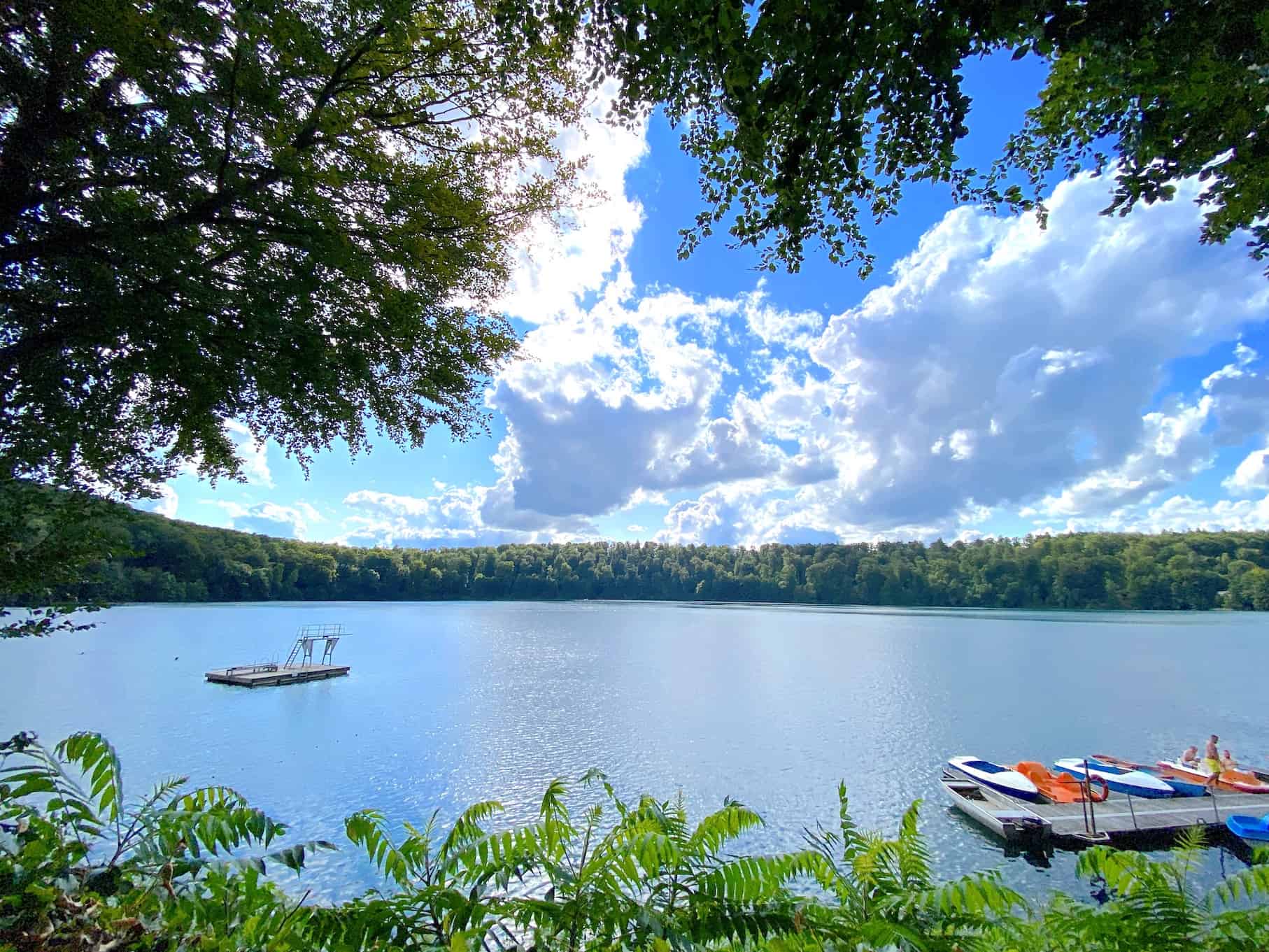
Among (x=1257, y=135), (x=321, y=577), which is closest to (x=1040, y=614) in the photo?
(x=1257, y=135)

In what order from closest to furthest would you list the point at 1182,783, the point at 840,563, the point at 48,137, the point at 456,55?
the point at 48,137 → the point at 456,55 → the point at 1182,783 → the point at 840,563

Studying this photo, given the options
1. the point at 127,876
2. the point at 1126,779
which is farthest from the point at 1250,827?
the point at 127,876

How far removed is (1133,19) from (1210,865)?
60.5 feet

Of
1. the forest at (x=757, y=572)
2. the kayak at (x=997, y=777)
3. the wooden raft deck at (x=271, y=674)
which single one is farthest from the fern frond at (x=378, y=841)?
the forest at (x=757, y=572)

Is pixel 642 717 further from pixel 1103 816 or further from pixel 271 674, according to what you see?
pixel 271 674

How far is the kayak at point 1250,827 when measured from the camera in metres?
13.4

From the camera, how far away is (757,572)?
141m

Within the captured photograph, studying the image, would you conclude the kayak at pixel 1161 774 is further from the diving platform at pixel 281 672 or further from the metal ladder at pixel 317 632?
the metal ladder at pixel 317 632

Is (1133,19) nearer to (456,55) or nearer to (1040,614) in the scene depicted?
(456,55)

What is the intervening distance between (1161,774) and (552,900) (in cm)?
2300

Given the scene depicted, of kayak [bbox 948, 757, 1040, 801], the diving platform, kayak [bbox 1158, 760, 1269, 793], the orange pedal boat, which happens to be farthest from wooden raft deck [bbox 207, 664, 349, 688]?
kayak [bbox 1158, 760, 1269, 793]

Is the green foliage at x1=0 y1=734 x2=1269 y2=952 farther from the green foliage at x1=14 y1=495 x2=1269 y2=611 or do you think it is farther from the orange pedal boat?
the green foliage at x1=14 y1=495 x2=1269 y2=611

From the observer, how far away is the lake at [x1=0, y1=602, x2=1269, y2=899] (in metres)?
16.7

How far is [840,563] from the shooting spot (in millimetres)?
131750
